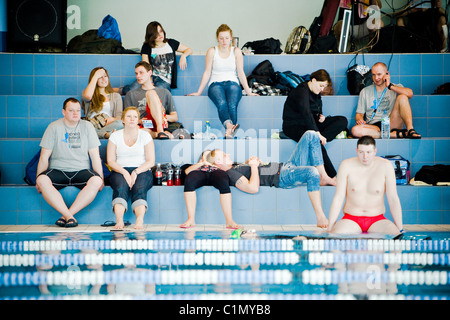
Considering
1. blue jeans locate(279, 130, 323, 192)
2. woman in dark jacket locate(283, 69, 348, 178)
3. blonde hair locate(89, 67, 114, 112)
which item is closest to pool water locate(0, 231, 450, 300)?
blue jeans locate(279, 130, 323, 192)

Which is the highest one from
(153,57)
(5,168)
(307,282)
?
→ (153,57)

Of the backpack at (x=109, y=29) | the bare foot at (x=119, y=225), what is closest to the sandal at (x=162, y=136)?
the bare foot at (x=119, y=225)

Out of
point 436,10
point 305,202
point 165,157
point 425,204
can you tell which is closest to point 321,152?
point 305,202

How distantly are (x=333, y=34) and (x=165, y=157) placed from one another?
3123mm

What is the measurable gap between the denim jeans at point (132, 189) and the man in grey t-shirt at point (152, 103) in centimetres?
79

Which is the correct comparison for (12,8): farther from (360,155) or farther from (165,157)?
(360,155)

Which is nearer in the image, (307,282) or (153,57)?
(307,282)

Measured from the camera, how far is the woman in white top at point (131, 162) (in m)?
5.58

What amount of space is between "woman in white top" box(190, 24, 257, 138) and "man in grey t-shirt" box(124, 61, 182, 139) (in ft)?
1.40

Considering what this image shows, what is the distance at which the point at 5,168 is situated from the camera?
21.4 ft

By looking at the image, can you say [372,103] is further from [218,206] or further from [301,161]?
[218,206]

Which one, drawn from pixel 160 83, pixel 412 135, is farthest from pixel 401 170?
pixel 160 83

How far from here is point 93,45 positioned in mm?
7723

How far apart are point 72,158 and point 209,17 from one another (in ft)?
13.4
